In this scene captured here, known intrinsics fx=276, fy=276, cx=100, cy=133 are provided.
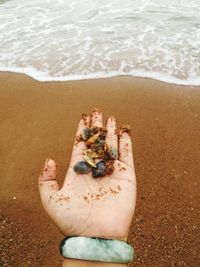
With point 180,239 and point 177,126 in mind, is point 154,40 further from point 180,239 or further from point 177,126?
point 180,239

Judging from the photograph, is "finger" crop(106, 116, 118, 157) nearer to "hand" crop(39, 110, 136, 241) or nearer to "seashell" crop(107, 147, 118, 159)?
"seashell" crop(107, 147, 118, 159)

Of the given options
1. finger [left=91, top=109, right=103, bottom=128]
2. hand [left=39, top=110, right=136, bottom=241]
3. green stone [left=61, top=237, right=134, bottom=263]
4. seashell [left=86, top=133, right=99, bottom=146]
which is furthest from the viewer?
finger [left=91, top=109, right=103, bottom=128]

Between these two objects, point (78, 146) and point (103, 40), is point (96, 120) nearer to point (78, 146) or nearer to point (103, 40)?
point (78, 146)

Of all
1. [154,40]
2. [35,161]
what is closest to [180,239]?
[35,161]

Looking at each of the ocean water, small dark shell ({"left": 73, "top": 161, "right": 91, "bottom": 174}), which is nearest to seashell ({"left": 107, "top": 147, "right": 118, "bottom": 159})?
small dark shell ({"left": 73, "top": 161, "right": 91, "bottom": 174})

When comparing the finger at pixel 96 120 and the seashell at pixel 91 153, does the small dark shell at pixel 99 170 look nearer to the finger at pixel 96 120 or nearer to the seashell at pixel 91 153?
the seashell at pixel 91 153
